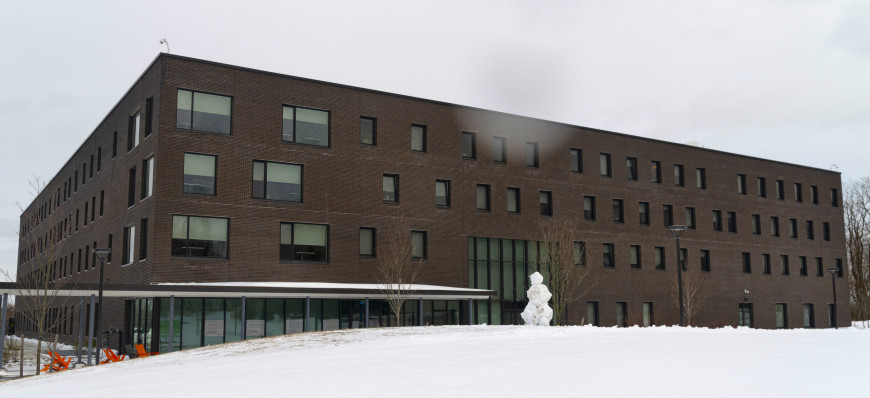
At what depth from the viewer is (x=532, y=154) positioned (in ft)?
137

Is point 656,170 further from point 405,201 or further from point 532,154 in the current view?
point 405,201

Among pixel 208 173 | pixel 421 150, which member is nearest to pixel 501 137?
pixel 421 150

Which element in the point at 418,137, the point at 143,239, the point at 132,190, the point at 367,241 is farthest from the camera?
the point at 418,137

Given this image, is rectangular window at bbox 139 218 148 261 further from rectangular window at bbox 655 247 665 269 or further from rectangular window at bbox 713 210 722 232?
rectangular window at bbox 713 210 722 232

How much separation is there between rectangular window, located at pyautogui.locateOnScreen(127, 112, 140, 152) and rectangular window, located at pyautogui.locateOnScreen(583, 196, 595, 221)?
929 inches

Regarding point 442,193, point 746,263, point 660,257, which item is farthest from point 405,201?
point 746,263

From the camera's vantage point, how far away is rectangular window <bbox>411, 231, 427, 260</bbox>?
1423 inches

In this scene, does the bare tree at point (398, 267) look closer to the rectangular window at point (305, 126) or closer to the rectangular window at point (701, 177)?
the rectangular window at point (305, 126)

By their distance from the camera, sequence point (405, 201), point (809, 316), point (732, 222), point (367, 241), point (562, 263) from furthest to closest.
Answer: point (809, 316) < point (732, 222) < point (562, 263) < point (405, 201) < point (367, 241)

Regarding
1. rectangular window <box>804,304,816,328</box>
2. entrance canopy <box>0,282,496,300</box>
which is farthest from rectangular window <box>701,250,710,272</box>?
entrance canopy <box>0,282,496,300</box>

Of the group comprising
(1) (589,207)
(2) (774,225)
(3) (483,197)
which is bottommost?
(2) (774,225)

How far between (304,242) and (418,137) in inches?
319

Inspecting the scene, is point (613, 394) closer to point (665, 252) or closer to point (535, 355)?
point (535, 355)

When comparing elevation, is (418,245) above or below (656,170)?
below
